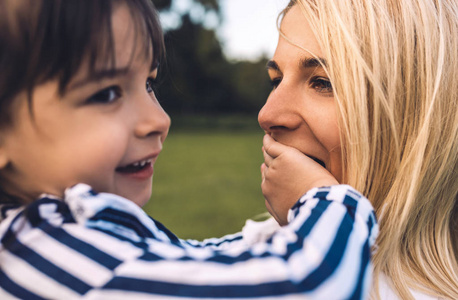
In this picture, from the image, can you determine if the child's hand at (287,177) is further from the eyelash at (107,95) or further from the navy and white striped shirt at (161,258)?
the eyelash at (107,95)

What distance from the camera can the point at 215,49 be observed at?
125 ft

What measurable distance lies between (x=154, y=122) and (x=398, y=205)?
108 cm

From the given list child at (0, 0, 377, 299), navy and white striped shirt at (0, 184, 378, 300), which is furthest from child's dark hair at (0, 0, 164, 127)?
navy and white striped shirt at (0, 184, 378, 300)

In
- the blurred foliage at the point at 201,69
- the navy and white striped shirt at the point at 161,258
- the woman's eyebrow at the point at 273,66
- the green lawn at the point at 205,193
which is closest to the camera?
the navy and white striped shirt at the point at 161,258

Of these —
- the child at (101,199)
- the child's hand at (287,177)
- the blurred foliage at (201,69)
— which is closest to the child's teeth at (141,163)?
the child at (101,199)

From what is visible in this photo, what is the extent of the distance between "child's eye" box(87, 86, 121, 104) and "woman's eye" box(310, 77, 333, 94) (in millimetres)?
906

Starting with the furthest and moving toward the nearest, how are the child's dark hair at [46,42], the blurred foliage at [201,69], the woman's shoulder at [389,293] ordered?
the blurred foliage at [201,69]
the woman's shoulder at [389,293]
the child's dark hair at [46,42]

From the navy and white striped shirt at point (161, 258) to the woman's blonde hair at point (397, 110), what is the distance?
511 mm

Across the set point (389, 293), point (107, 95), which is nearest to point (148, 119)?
point (107, 95)

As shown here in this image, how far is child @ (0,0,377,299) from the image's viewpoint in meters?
1.05

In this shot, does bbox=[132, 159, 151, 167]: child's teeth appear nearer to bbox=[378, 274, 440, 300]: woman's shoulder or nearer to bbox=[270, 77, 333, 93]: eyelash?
bbox=[270, 77, 333, 93]: eyelash

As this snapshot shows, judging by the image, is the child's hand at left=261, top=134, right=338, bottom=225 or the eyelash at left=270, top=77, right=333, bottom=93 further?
the eyelash at left=270, top=77, right=333, bottom=93

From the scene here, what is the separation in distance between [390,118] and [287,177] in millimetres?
493

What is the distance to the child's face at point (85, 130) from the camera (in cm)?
124
